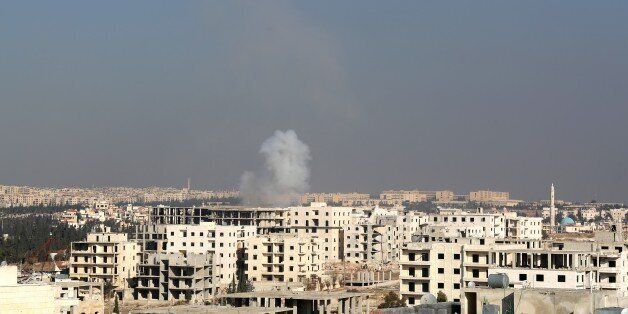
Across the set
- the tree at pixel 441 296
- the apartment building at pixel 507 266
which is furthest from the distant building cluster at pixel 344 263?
the tree at pixel 441 296

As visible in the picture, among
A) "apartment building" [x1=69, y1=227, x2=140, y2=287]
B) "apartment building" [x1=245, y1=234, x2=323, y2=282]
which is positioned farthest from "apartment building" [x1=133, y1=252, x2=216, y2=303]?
"apartment building" [x1=245, y1=234, x2=323, y2=282]

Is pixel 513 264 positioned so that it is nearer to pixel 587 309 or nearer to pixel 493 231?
pixel 587 309

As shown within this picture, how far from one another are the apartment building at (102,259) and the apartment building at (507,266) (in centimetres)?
1824

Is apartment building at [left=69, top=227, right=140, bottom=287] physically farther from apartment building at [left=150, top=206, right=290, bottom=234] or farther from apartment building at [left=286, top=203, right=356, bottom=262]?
apartment building at [left=286, top=203, right=356, bottom=262]

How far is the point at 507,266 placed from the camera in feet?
116

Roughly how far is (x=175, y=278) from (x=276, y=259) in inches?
336

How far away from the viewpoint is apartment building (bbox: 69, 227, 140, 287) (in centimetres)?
5553

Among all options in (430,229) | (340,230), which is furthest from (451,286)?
(340,230)

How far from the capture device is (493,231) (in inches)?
2970

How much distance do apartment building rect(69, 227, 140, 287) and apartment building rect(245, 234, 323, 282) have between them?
5619mm

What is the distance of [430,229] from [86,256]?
15879 millimetres

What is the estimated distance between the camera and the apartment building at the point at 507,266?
33.8 metres

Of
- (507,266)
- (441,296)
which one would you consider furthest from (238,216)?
(507,266)

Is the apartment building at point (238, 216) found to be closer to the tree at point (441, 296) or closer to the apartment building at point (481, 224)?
the apartment building at point (481, 224)
